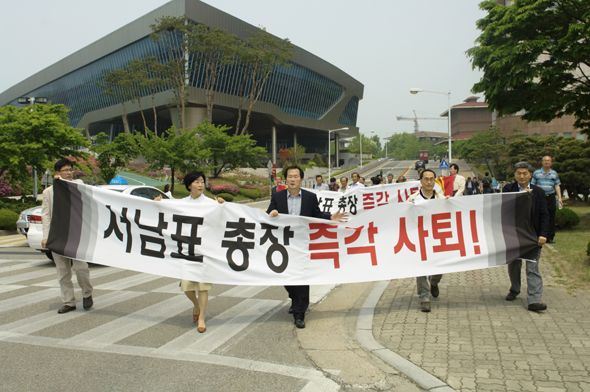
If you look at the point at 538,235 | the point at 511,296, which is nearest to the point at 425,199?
the point at 538,235

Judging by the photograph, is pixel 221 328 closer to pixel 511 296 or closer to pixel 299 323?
pixel 299 323

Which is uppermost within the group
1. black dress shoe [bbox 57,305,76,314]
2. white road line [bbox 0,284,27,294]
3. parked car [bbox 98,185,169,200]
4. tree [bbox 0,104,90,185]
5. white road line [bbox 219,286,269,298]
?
tree [bbox 0,104,90,185]

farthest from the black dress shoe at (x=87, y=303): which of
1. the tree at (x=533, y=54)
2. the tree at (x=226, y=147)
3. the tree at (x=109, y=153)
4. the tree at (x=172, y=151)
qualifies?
the tree at (x=226, y=147)

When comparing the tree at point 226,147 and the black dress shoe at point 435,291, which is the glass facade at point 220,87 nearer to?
the tree at point 226,147

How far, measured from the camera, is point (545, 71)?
532 inches

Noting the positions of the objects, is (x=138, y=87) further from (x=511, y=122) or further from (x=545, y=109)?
(x=511, y=122)

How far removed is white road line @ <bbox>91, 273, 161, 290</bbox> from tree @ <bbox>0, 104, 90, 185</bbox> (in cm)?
1200

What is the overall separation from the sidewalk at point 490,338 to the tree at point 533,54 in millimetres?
8952

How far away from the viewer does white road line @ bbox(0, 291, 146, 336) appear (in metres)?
5.37

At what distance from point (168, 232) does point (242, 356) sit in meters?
2.07

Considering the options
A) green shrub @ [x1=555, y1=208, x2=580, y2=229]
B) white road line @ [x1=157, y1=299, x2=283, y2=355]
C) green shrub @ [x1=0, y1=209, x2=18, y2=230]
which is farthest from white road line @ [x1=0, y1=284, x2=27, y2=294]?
green shrub @ [x1=555, y1=208, x2=580, y2=229]

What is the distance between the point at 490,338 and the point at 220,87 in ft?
191

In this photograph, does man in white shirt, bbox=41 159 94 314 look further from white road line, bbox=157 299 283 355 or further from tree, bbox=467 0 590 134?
tree, bbox=467 0 590 134

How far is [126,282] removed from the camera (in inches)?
324
